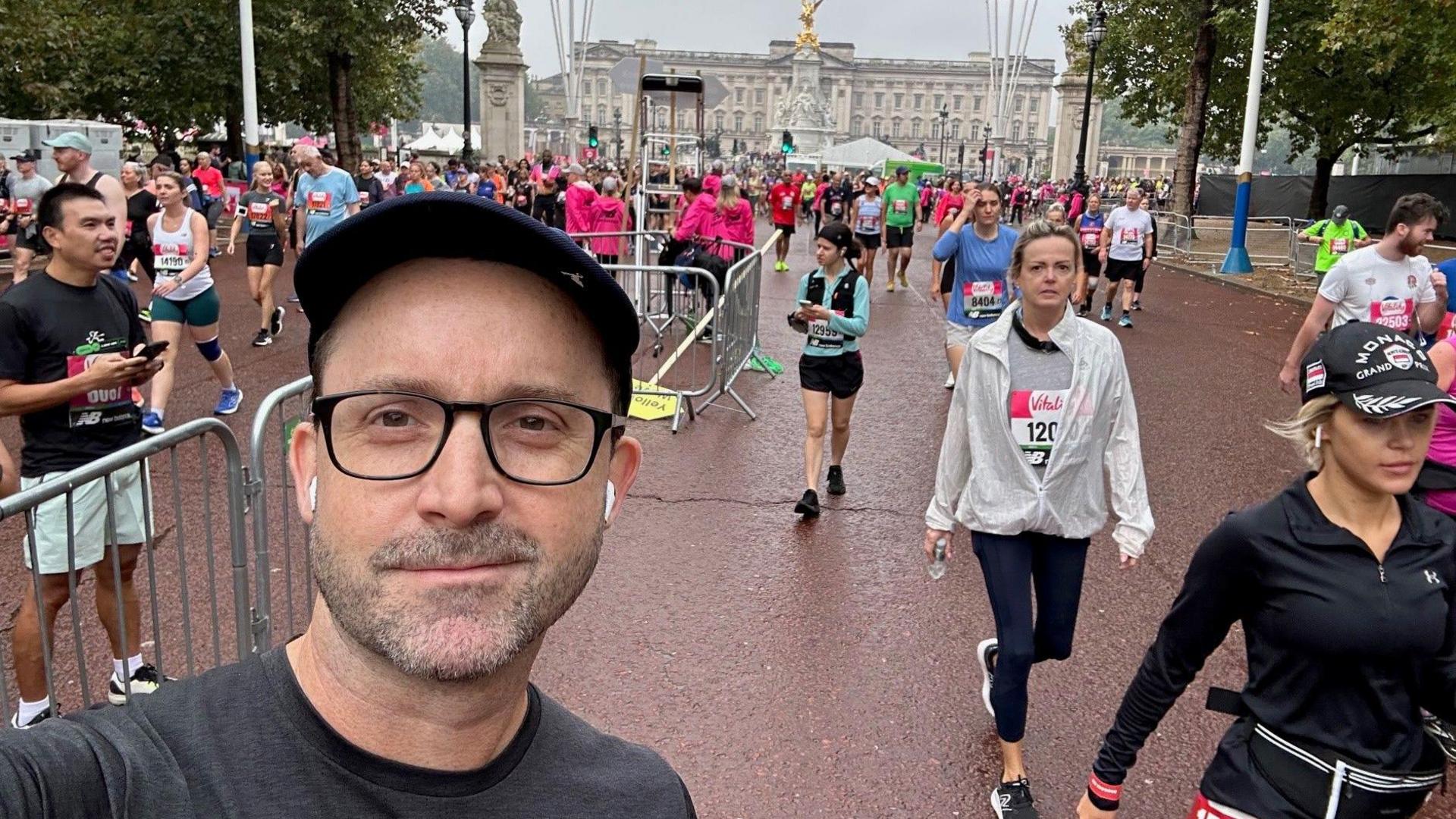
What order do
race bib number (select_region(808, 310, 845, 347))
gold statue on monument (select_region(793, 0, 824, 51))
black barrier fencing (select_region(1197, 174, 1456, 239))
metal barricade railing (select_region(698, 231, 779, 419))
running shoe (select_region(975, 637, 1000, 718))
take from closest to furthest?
1. running shoe (select_region(975, 637, 1000, 718))
2. race bib number (select_region(808, 310, 845, 347))
3. metal barricade railing (select_region(698, 231, 779, 419))
4. black barrier fencing (select_region(1197, 174, 1456, 239))
5. gold statue on monument (select_region(793, 0, 824, 51))

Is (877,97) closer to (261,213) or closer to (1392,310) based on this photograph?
(261,213)

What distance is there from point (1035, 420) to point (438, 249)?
3.18 metres

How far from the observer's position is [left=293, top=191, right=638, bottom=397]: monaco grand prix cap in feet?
3.81

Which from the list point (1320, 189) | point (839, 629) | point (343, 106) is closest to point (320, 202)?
point (839, 629)

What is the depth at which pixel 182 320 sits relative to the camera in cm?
849

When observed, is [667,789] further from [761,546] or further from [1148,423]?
[1148,423]

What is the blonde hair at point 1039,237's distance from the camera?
14.1 ft

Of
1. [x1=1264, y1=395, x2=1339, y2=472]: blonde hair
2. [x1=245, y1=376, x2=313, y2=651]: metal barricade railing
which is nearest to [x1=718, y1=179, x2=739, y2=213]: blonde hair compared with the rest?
[x1=245, y1=376, x2=313, y2=651]: metal barricade railing

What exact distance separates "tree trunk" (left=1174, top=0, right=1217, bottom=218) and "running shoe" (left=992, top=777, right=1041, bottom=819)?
2700cm

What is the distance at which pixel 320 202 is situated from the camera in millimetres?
12234

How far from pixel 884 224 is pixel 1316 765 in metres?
16.1

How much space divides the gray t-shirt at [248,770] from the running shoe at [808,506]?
5.60m

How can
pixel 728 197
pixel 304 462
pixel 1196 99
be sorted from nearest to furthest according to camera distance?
1. pixel 304 462
2. pixel 728 197
3. pixel 1196 99

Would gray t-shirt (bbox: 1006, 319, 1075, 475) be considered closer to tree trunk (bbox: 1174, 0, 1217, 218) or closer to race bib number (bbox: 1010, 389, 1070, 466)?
race bib number (bbox: 1010, 389, 1070, 466)
